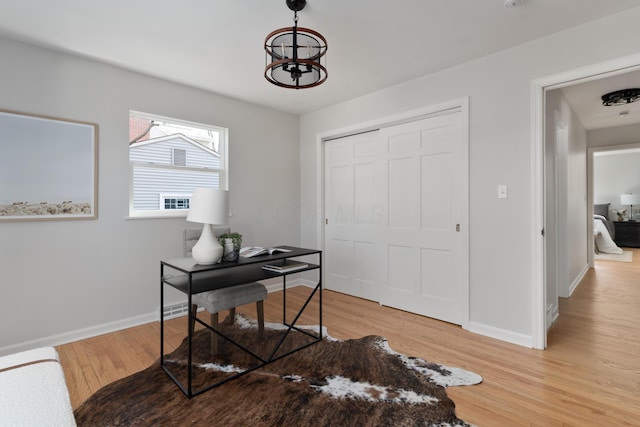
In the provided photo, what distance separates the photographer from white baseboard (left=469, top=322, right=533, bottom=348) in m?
2.62

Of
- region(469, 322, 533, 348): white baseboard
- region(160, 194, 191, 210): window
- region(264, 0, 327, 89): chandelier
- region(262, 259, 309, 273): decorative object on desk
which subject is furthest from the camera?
region(160, 194, 191, 210): window

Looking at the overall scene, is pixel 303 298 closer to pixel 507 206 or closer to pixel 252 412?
pixel 252 412

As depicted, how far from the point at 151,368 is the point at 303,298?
203 centimetres

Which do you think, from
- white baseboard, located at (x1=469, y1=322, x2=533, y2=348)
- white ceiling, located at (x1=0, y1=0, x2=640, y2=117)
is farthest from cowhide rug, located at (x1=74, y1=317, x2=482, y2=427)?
white ceiling, located at (x1=0, y1=0, x2=640, y2=117)

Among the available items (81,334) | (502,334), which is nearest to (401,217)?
(502,334)

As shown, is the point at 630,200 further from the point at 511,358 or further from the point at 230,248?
the point at 230,248

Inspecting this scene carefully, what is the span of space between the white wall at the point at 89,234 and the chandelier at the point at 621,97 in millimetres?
4400

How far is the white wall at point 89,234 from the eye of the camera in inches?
100

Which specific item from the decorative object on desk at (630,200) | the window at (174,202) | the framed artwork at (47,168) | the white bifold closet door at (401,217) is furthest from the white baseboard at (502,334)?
the decorative object on desk at (630,200)

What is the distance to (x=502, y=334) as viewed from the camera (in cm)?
277

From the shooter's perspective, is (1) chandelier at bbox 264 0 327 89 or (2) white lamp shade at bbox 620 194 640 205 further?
(2) white lamp shade at bbox 620 194 640 205

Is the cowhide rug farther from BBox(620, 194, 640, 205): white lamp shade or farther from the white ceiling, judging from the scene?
BBox(620, 194, 640, 205): white lamp shade

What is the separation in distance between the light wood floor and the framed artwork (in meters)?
1.18

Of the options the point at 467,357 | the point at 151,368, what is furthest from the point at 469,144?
the point at 151,368
